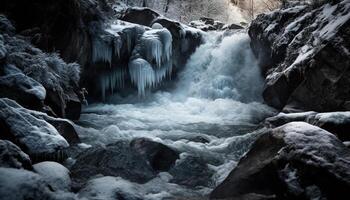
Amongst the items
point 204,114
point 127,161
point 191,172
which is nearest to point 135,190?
point 127,161

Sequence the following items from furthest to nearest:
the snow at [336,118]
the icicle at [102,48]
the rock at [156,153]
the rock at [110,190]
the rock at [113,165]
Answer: the icicle at [102,48] < the rock at [156,153] < the snow at [336,118] < the rock at [113,165] < the rock at [110,190]

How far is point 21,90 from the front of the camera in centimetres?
661

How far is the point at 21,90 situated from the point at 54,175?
8.93 ft

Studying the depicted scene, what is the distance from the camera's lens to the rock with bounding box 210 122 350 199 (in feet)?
14.0

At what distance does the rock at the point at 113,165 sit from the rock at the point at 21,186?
143cm

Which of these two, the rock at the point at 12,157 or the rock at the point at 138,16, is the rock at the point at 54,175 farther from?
the rock at the point at 138,16

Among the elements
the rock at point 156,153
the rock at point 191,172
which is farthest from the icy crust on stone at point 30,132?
the rock at point 191,172

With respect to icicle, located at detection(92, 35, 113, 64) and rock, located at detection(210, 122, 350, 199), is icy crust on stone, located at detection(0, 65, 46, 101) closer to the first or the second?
rock, located at detection(210, 122, 350, 199)

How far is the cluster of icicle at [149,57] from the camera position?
14.0m

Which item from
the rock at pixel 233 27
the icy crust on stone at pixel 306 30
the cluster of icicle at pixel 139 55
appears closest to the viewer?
the icy crust on stone at pixel 306 30

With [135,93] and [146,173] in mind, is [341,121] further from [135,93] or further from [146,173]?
[135,93]

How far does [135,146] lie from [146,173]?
1.02 meters

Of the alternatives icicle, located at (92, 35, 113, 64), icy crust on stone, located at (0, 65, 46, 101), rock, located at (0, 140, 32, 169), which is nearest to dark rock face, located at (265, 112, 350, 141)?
rock, located at (0, 140, 32, 169)

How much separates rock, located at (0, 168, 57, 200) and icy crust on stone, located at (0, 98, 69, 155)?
1.12 m
